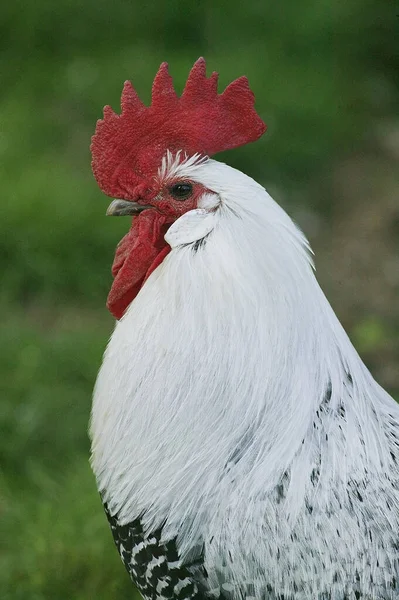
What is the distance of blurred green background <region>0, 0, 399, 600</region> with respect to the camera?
14.2 ft

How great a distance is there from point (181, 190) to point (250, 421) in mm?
713

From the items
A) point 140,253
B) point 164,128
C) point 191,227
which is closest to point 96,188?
point 164,128

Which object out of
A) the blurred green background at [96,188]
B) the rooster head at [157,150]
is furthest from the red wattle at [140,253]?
the blurred green background at [96,188]

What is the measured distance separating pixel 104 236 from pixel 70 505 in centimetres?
208

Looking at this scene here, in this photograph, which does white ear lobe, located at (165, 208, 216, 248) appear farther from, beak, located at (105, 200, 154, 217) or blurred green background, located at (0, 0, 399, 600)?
blurred green background, located at (0, 0, 399, 600)

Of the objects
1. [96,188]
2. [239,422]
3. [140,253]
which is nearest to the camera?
[239,422]

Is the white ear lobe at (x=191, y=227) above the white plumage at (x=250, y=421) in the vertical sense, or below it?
above

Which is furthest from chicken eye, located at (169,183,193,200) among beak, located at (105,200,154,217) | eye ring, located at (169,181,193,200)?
beak, located at (105,200,154,217)

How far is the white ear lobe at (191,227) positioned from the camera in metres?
2.60

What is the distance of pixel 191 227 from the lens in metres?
2.62

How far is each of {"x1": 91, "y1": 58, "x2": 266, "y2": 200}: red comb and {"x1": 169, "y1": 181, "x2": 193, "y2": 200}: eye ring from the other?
0.32 feet

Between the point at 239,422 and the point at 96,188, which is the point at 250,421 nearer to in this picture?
the point at 239,422

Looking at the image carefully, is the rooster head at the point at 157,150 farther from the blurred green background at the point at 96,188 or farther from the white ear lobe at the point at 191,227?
the blurred green background at the point at 96,188

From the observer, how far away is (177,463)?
2.61m
